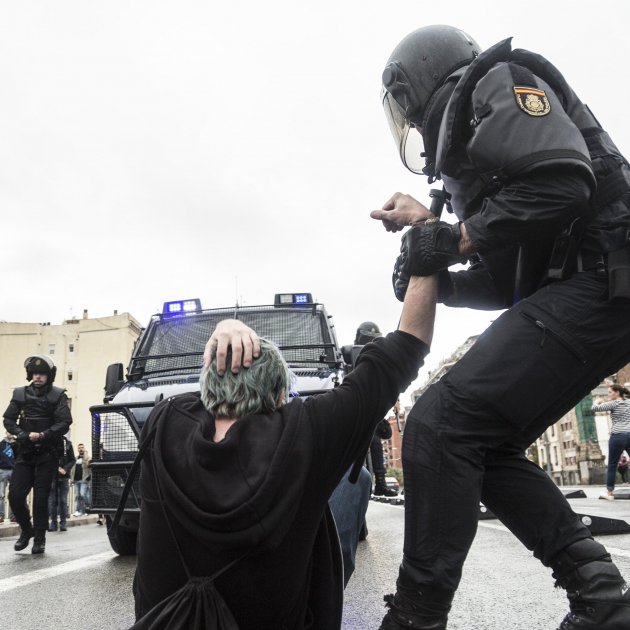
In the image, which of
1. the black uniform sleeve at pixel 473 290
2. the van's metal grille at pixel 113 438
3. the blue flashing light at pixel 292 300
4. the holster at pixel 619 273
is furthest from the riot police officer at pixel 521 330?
the blue flashing light at pixel 292 300

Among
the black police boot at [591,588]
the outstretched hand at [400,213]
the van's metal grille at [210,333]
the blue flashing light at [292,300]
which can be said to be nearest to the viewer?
the black police boot at [591,588]

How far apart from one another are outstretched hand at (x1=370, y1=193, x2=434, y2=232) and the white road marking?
367 cm

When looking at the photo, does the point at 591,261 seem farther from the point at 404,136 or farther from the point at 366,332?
the point at 366,332

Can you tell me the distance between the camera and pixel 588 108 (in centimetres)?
212

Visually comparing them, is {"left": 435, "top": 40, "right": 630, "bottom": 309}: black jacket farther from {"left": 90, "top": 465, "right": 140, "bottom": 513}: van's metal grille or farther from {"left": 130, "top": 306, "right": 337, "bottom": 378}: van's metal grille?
{"left": 130, "top": 306, "right": 337, "bottom": 378}: van's metal grille

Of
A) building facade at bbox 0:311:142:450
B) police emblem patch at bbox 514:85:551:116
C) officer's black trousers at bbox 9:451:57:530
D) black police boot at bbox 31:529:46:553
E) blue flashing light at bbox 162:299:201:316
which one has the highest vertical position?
building facade at bbox 0:311:142:450

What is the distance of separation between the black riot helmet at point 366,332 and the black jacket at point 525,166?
6150mm

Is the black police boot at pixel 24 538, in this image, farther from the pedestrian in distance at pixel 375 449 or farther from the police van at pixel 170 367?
the pedestrian in distance at pixel 375 449

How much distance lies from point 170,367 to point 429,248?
5191 millimetres

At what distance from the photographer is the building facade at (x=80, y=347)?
62.6 meters

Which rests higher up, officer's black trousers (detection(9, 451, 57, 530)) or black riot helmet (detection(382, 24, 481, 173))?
black riot helmet (detection(382, 24, 481, 173))

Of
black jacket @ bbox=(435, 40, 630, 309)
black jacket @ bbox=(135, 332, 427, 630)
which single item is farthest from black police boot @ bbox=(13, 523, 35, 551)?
black jacket @ bbox=(435, 40, 630, 309)

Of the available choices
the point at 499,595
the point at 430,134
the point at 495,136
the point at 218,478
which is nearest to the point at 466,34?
the point at 430,134

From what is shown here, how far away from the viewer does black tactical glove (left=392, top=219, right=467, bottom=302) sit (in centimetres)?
197
